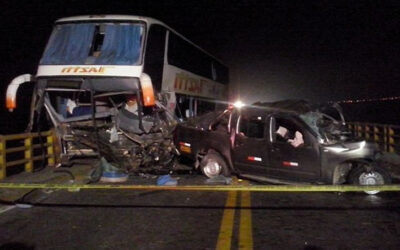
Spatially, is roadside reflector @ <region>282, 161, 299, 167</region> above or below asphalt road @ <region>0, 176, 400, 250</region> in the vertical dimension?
above

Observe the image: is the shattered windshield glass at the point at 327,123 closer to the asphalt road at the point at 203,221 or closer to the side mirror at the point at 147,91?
the asphalt road at the point at 203,221

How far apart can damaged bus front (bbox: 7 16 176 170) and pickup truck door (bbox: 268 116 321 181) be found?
275 cm

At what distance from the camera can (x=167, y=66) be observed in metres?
13.2

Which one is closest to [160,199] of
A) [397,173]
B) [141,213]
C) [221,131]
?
[141,213]

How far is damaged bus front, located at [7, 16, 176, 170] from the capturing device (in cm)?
1076

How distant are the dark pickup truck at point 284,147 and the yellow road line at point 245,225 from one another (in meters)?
0.91

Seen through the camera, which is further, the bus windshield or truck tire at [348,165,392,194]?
the bus windshield

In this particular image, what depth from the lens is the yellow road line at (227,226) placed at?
603 cm

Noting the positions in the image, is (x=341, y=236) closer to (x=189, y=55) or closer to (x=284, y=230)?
(x=284, y=230)

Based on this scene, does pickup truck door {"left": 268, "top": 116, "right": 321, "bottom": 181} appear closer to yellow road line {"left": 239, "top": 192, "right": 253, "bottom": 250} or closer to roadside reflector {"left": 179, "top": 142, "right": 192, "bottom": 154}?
yellow road line {"left": 239, "top": 192, "right": 253, "bottom": 250}

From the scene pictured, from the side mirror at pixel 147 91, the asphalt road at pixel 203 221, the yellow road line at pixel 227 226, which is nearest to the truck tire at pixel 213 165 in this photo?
the asphalt road at pixel 203 221

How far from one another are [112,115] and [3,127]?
38038mm

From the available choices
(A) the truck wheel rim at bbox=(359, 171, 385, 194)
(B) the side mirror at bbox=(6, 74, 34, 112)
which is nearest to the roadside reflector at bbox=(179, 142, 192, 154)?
(B) the side mirror at bbox=(6, 74, 34, 112)

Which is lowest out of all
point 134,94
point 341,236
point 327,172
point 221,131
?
point 341,236
